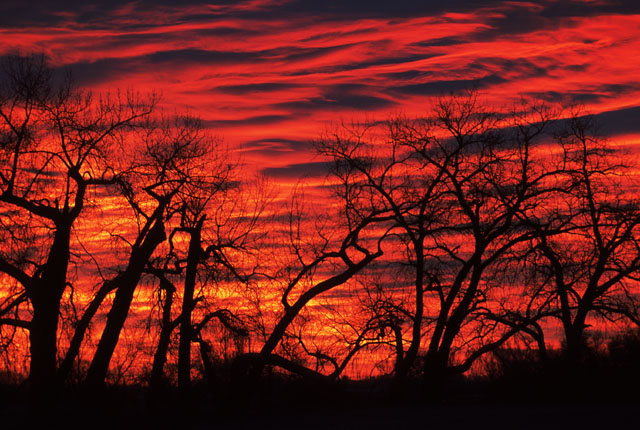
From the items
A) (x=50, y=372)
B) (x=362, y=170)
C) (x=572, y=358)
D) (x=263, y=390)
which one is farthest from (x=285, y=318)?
(x=572, y=358)

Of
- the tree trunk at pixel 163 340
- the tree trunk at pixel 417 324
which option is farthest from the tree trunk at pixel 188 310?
the tree trunk at pixel 417 324

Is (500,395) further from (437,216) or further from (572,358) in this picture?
(437,216)

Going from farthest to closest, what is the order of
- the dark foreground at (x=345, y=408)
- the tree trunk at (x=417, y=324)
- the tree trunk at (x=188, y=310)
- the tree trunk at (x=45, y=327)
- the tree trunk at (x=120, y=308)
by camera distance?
the tree trunk at (x=417, y=324), the tree trunk at (x=188, y=310), the tree trunk at (x=120, y=308), the tree trunk at (x=45, y=327), the dark foreground at (x=345, y=408)

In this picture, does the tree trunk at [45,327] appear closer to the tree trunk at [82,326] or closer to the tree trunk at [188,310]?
the tree trunk at [82,326]

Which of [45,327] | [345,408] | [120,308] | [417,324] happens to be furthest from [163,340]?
[417,324]

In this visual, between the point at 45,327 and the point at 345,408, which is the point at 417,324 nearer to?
the point at 345,408

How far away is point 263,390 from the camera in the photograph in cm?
2848

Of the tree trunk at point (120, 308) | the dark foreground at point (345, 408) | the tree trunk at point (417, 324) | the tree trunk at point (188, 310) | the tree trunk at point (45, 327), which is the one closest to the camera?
the dark foreground at point (345, 408)

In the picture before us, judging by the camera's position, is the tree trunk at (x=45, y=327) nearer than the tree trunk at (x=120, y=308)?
Yes

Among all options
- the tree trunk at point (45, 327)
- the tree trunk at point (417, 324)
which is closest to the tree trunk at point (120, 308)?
the tree trunk at point (45, 327)

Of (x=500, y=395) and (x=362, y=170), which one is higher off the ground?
(x=362, y=170)

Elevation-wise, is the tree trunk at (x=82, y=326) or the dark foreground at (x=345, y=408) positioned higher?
the tree trunk at (x=82, y=326)

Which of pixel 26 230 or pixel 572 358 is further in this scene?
pixel 572 358

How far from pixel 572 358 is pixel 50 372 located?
55.7 feet
